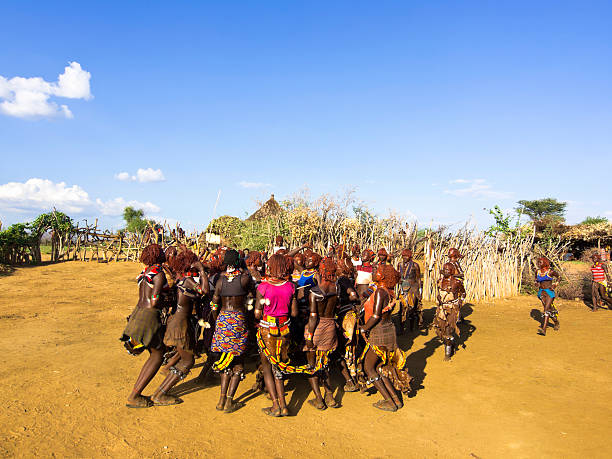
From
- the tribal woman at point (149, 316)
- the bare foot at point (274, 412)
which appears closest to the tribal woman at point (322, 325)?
the bare foot at point (274, 412)

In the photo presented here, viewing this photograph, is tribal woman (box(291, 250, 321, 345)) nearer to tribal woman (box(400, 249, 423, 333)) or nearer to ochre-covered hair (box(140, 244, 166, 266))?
ochre-covered hair (box(140, 244, 166, 266))

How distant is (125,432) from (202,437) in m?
0.84

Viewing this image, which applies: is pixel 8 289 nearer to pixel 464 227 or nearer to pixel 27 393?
pixel 27 393

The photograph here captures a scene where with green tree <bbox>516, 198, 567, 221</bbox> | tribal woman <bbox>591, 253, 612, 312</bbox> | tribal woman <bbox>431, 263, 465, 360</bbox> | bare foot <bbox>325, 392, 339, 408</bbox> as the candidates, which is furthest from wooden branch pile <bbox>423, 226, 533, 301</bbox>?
green tree <bbox>516, 198, 567, 221</bbox>

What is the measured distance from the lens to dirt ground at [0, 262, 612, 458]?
13.0ft

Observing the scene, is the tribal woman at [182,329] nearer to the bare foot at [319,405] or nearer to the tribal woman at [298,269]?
the tribal woman at [298,269]

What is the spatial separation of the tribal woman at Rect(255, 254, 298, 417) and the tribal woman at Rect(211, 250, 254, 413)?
0.70 feet

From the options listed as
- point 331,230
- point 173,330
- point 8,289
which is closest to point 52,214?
point 8,289

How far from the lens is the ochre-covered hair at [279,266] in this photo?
4.45 metres

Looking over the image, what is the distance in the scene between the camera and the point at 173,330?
4613mm

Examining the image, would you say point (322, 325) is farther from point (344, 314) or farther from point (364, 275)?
point (364, 275)

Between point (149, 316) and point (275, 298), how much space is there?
4.85 ft

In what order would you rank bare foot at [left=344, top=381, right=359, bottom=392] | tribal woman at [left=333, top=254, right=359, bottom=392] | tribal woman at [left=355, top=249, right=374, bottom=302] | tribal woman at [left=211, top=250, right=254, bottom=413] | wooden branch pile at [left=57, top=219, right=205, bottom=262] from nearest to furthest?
tribal woman at [left=211, top=250, right=254, bottom=413], tribal woman at [left=333, top=254, right=359, bottom=392], bare foot at [left=344, top=381, right=359, bottom=392], tribal woman at [left=355, top=249, right=374, bottom=302], wooden branch pile at [left=57, top=219, right=205, bottom=262]

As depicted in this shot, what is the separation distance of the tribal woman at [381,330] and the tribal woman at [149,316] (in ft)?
8.13
